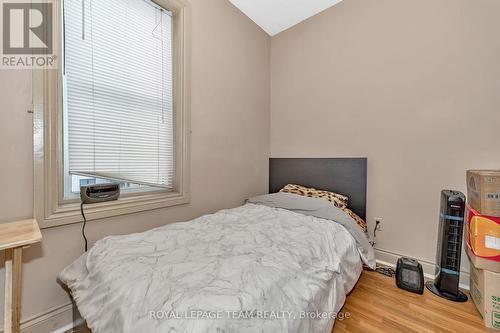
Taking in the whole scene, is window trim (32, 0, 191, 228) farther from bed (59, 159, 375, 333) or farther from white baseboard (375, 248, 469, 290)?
white baseboard (375, 248, 469, 290)

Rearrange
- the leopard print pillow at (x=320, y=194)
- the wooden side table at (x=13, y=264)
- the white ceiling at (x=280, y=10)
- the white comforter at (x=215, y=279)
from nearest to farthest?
the white comforter at (x=215, y=279)
the wooden side table at (x=13, y=264)
the leopard print pillow at (x=320, y=194)
the white ceiling at (x=280, y=10)

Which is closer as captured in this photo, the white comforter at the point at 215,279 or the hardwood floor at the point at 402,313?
the white comforter at the point at 215,279

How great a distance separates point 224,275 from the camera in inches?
39.3

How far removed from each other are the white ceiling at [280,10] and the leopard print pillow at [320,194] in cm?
217

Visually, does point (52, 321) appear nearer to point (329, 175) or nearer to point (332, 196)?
point (332, 196)

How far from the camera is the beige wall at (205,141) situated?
1260 mm

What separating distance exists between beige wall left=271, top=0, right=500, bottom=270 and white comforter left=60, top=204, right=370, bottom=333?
3.06 feet

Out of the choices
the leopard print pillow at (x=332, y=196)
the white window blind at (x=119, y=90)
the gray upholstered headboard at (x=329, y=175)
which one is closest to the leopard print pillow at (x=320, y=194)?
the leopard print pillow at (x=332, y=196)

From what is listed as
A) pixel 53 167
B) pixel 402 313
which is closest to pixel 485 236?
pixel 402 313

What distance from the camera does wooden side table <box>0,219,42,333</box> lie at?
983 mm

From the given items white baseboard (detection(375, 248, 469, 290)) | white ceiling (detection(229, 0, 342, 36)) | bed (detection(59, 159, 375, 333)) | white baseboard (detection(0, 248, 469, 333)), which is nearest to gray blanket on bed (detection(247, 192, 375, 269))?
bed (detection(59, 159, 375, 333))

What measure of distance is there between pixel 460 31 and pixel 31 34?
126 inches

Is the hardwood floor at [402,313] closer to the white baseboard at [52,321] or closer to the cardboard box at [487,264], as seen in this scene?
the cardboard box at [487,264]

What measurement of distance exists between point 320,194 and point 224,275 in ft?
5.57
